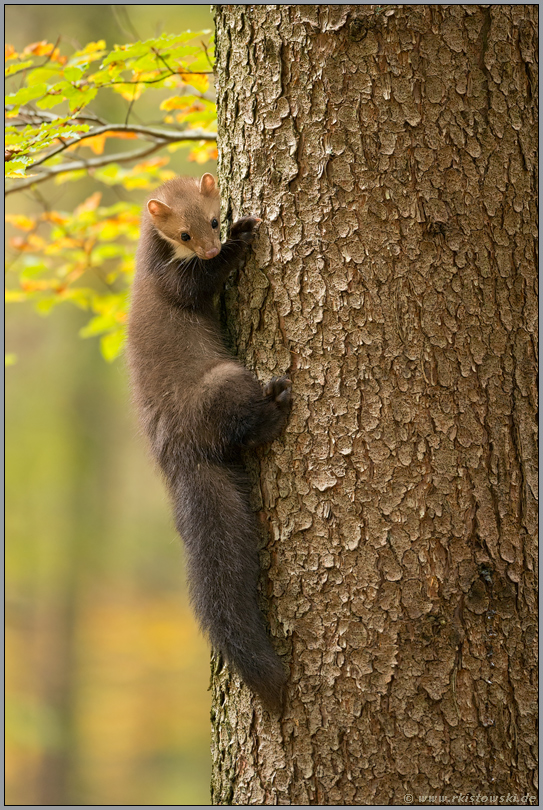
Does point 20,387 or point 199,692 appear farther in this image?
point 199,692

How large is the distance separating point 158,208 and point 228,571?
67.8 inches

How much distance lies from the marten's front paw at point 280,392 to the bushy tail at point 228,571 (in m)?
0.35

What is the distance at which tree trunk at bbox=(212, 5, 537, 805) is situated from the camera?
220 centimetres

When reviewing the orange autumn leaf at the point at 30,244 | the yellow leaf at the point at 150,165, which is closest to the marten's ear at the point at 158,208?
the yellow leaf at the point at 150,165

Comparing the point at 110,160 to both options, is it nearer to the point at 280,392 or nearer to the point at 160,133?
the point at 160,133

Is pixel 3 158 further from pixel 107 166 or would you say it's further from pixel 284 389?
pixel 284 389

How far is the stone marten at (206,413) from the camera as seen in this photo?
2404 millimetres

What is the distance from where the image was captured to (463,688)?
2188 millimetres

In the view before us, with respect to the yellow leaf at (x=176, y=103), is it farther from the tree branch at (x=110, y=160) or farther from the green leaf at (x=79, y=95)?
the green leaf at (x=79, y=95)

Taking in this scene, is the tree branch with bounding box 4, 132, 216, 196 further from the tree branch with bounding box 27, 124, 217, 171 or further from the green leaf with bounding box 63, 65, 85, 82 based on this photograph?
the green leaf with bounding box 63, 65, 85, 82

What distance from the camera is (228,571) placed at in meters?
2.43

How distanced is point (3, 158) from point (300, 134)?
151cm

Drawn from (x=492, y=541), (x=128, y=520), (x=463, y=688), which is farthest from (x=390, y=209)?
(x=128, y=520)

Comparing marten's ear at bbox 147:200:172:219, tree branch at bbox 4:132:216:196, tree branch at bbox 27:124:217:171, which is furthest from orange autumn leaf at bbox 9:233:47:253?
marten's ear at bbox 147:200:172:219
